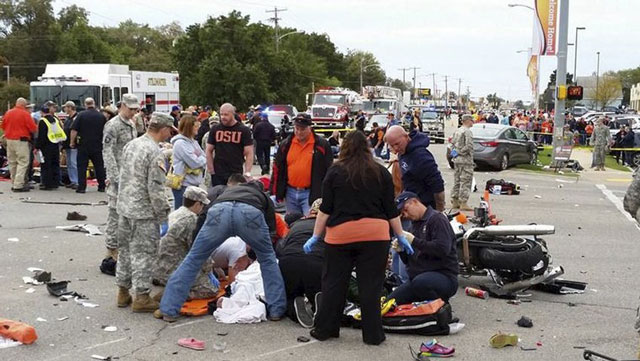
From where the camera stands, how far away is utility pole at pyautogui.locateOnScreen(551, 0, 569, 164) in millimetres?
23969

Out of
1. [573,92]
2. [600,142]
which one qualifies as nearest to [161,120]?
[573,92]

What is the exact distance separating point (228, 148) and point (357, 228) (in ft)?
13.6

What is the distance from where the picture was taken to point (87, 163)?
15086mm

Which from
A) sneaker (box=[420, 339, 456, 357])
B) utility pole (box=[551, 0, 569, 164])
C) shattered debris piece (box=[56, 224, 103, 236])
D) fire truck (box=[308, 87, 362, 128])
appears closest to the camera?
sneaker (box=[420, 339, 456, 357])

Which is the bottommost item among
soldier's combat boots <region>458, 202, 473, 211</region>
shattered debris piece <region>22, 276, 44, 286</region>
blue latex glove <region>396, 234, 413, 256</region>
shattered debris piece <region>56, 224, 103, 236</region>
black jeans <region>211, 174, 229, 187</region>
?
soldier's combat boots <region>458, 202, 473, 211</region>

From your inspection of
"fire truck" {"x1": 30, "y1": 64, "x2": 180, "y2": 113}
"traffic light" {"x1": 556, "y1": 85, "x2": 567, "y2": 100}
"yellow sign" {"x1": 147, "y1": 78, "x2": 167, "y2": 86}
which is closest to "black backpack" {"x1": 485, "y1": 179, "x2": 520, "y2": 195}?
"traffic light" {"x1": 556, "y1": 85, "x2": 567, "y2": 100}

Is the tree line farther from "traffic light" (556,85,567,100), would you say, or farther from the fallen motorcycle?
the fallen motorcycle

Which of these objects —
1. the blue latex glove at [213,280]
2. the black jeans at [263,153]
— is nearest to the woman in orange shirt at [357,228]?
the blue latex glove at [213,280]

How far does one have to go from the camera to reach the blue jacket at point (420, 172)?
322 inches

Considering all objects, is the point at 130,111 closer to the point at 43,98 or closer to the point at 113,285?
the point at 113,285

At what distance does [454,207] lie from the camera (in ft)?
48.5

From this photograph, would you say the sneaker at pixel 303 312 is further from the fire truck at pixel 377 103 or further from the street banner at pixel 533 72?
the fire truck at pixel 377 103

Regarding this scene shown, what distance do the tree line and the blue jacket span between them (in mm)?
50456

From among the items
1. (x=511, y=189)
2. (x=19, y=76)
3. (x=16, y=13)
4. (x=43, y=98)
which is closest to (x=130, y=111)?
(x=511, y=189)
